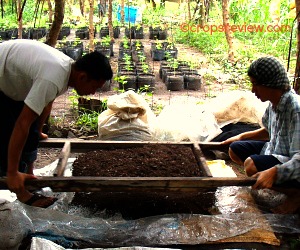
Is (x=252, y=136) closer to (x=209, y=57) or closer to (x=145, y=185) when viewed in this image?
(x=145, y=185)

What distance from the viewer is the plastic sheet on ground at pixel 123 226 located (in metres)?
2.19

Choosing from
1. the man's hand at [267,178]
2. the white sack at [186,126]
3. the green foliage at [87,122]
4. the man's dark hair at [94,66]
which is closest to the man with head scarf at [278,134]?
the man's hand at [267,178]

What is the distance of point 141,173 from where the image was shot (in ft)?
8.24

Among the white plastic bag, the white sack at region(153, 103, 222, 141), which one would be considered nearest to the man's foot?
the white plastic bag

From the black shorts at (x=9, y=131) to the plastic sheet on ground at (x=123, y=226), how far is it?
276 millimetres

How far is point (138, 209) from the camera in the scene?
2.64 metres

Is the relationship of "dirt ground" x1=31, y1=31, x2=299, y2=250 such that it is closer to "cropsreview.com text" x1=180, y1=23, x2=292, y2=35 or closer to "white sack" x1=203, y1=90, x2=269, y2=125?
"white sack" x1=203, y1=90, x2=269, y2=125

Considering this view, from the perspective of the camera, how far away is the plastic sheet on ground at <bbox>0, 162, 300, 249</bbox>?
2.19 meters

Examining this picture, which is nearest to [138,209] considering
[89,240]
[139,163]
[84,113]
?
[139,163]

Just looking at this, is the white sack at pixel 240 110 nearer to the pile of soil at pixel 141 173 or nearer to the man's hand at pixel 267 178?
the pile of soil at pixel 141 173

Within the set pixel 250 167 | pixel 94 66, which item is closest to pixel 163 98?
pixel 250 167

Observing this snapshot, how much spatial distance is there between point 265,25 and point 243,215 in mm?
9391

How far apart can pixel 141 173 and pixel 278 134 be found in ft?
3.04

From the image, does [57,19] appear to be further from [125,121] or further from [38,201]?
[38,201]
